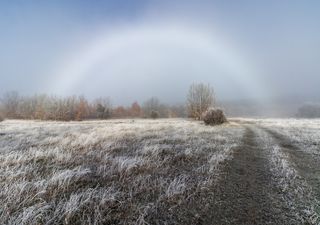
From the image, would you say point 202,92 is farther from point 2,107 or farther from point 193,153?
point 2,107

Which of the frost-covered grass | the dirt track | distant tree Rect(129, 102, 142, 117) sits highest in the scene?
distant tree Rect(129, 102, 142, 117)

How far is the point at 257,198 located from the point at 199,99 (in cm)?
4650

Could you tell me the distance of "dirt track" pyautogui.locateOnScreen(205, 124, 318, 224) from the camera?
4.12 metres

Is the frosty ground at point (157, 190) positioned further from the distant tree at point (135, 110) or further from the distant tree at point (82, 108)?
the distant tree at point (135, 110)

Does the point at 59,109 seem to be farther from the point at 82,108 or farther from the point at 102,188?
the point at 102,188

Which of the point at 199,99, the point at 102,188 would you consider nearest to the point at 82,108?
the point at 199,99

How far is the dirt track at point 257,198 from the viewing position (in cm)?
412

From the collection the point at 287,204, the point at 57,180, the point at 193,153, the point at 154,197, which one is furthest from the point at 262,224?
the point at 193,153

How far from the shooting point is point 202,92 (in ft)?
165

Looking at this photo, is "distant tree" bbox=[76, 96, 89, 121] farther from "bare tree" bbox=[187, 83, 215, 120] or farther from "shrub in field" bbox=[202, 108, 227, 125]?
"shrub in field" bbox=[202, 108, 227, 125]

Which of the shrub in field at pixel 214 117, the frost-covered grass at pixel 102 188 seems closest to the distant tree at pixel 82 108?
the shrub in field at pixel 214 117

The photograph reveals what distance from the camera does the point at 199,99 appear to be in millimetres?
50719

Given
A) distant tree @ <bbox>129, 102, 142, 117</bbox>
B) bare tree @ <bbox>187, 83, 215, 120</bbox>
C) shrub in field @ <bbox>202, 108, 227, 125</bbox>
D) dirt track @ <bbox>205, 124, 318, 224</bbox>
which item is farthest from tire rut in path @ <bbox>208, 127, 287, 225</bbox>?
distant tree @ <bbox>129, 102, 142, 117</bbox>

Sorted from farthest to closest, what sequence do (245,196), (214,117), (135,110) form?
(135,110), (214,117), (245,196)
